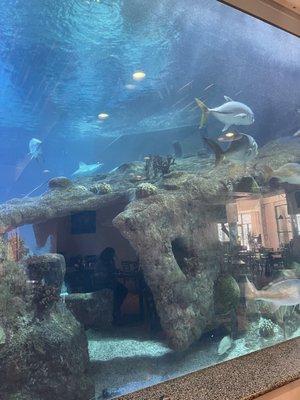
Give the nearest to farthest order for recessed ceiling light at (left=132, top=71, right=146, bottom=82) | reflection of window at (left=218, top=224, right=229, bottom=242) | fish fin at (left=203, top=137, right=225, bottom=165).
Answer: reflection of window at (left=218, top=224, right=229, bottom=242), recessed ceiling light at (left=132, top=71, right=146, bottom=82), fish fin at (left=203, top=137, right=225, bottom=165)

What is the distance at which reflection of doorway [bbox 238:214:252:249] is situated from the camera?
2936mm

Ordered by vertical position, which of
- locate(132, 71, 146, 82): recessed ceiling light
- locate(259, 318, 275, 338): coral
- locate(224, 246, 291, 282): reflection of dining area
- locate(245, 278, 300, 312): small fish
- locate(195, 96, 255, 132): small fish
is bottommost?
locate(259, 318, 275, 338): coral

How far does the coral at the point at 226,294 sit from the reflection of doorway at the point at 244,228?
42cm

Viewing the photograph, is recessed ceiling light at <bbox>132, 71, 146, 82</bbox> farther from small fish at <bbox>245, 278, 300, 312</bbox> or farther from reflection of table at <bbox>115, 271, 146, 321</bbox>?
small fish at <bbox>245, 278, 300, 312</bbox>

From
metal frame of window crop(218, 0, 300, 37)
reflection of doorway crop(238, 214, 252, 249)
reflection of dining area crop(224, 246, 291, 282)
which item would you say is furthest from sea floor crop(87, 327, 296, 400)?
metal frame of window crop(218, 0, 300, 37)

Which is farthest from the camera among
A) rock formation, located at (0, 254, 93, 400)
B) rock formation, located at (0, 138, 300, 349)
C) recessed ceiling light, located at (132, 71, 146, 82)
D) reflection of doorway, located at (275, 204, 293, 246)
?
reflection of doorway, located at (275, 204, 293, 246)

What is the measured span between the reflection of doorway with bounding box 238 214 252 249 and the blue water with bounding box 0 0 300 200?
1.41 meters

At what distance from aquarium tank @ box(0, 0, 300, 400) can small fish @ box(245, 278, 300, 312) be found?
0.02 metres

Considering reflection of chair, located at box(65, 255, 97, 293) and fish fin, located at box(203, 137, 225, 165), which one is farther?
fish fin, located at box(203, 137, 225, 165)

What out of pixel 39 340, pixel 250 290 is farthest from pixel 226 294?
pixel 39 340

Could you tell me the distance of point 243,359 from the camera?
7.09 ft

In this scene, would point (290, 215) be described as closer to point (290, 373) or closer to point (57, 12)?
point (290, 373)

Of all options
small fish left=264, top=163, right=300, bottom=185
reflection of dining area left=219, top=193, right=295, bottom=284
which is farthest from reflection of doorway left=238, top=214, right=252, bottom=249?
small fish left=264, top=163, right=300, bottom=185

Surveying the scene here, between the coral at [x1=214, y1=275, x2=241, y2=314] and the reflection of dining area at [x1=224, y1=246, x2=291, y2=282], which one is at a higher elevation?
the reflection of dining area at [x1=224, y1=246, x2=291, y2=282]
